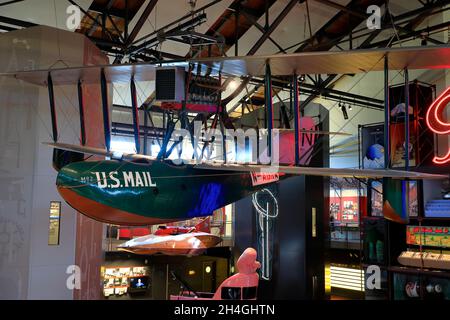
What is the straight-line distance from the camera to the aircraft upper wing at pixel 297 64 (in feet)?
14.1

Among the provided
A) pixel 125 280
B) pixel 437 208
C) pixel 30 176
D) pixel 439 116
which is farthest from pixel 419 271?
pixel 125 280

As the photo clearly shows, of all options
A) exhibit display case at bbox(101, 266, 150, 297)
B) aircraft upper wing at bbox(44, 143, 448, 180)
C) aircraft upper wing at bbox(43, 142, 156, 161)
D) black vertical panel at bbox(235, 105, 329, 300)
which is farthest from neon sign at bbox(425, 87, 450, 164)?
exhibit display case at bbox(101, 266, 150, 297)

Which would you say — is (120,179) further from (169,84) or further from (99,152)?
(169,84)

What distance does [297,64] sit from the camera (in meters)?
4.60

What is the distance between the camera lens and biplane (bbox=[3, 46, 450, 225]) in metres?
4.43

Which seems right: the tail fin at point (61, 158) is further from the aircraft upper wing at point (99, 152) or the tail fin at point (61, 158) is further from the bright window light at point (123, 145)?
the bright window light at point (123, 145)

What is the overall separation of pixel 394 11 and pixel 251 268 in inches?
365

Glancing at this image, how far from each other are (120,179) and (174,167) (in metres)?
0.61

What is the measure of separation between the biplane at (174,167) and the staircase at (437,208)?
4.40 m

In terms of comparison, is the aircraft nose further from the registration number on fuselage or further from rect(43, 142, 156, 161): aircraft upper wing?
rect(43, 142, 156, 161): aircraft upper wing

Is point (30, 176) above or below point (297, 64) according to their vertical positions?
below

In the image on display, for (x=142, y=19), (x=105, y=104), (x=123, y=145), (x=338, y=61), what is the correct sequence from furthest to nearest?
1. (x=123, y=145)
2. (x=142, y=19)
3. (x=105, y=104)
4. (x=338, y=61)

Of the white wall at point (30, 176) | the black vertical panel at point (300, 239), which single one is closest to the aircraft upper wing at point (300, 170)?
the white wall at point (30, 176)

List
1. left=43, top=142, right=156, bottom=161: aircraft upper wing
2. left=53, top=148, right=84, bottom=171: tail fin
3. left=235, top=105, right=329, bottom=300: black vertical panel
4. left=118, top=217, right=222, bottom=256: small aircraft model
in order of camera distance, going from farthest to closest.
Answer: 1. left=118, top=217, right=222, bottom=256: small aircraft model
2. left=235, top=105, right=329, bottom=300: black vertical panel
3. left=53, top=148, right=84, bottom=171: tail fin
4. left=43, top=142, right=156, bottom=161: aircraft upper wing
